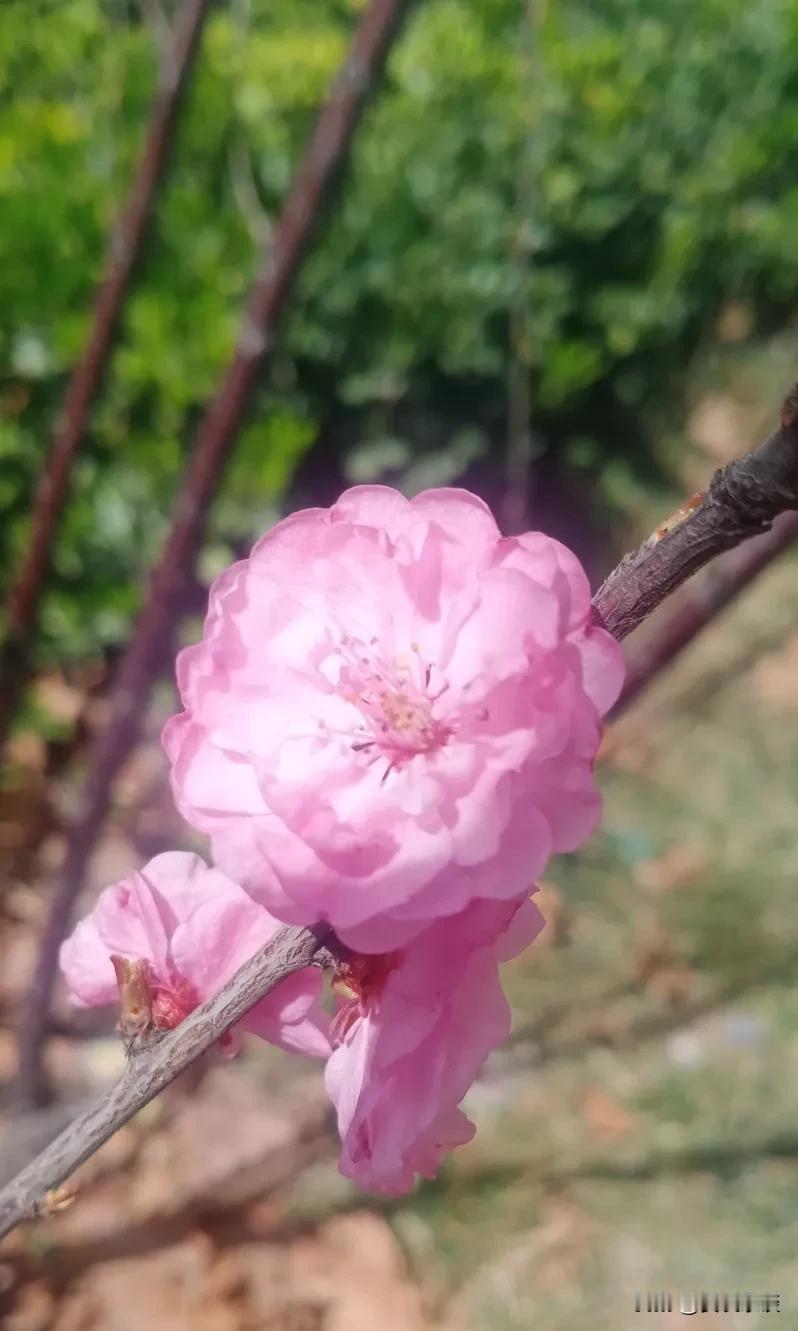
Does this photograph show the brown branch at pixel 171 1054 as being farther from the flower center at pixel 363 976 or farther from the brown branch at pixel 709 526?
the brown branch at pixel 709 526

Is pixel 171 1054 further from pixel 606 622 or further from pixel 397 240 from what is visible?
pixel 397 240

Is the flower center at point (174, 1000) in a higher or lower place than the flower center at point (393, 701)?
lower

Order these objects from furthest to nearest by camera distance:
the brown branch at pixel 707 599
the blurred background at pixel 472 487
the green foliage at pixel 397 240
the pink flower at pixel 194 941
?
the green foliage at pixel 397 240 → the blurred background at pixel 472 487 → the brown branch at pixel 707 599 → the pink flower at pixel 194 941

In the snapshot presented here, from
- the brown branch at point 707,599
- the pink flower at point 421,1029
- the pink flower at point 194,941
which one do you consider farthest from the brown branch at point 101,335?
the pink flower at point 421,1029

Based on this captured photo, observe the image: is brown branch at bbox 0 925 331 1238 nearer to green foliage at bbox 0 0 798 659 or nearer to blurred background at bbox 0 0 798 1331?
blurred background at bbox 0 0 798 1331

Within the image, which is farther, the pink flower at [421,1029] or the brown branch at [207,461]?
the brown branch at [207,461]

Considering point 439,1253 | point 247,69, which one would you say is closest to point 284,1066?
point 439,1253
